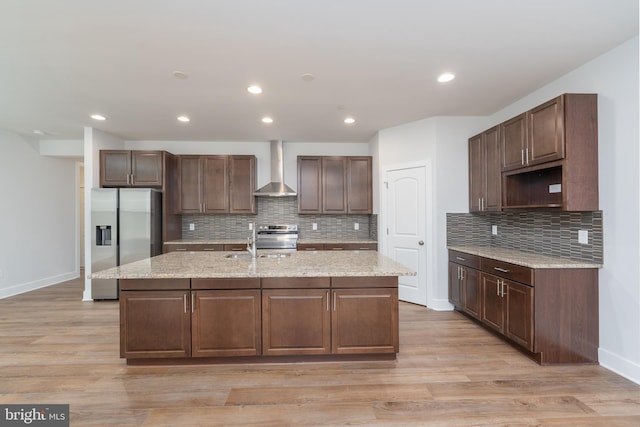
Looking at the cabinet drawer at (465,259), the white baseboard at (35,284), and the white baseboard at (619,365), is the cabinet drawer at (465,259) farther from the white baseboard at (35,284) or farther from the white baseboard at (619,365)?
the white baseboard at (35,284)

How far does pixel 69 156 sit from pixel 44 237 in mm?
1548

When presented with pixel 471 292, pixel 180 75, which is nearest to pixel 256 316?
pixel 180 75

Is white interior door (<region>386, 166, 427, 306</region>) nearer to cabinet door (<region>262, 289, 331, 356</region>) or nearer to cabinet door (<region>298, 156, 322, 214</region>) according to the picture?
cabinet door (<region>298, 156, 322, 214</region>)

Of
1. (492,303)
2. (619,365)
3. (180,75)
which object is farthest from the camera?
(492,303)

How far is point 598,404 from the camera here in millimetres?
1971

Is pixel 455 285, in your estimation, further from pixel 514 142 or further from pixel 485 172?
pixel 514 142

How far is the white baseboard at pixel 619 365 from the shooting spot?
2.21 m

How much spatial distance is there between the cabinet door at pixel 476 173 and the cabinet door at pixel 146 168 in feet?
15.4

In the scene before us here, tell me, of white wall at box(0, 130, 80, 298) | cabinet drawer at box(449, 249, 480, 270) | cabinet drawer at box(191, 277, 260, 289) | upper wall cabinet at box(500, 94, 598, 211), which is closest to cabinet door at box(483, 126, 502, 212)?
upper wall cabinet at box(500, 94, 598, 211)

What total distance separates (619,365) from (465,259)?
1536 millimetres

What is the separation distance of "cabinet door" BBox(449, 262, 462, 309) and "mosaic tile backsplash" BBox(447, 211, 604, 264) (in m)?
0.37

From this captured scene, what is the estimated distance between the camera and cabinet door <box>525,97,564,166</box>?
246 cm

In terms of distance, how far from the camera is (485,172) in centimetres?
356

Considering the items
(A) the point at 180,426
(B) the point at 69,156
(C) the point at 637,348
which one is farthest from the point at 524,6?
(B) the point at 69,156
